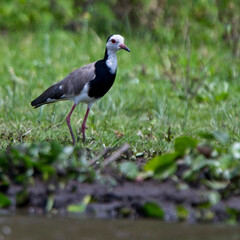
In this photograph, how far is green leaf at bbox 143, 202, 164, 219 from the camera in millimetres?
3905

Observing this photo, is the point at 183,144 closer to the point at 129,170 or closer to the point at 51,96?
the point at 129,170

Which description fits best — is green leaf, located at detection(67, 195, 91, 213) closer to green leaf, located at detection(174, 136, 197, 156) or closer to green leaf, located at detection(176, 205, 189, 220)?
green leaf, located at detection(176, 205, 189, 220)

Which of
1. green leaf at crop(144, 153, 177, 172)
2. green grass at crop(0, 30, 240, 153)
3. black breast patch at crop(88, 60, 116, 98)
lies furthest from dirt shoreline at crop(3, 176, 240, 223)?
black breast patch at crop(88, 60, 116, 98)

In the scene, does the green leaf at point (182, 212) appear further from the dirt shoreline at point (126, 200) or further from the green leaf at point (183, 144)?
the green leaf at point (183, 144)

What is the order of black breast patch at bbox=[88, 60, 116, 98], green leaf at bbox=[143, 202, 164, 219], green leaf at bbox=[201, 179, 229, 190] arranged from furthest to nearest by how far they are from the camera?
black breast patch at bbox=[88, 60, 116, 98], green leaf at bbox=[201, 179, 229, 190], green leaf at bbox=[143, 202, 164, 219]

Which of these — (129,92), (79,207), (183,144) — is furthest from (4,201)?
(129,92)

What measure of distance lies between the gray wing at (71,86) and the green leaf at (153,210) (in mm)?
2354

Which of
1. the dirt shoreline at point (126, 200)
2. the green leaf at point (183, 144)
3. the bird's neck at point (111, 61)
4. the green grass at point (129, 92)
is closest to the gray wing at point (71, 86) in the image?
the bird's neck at point (111, 61)

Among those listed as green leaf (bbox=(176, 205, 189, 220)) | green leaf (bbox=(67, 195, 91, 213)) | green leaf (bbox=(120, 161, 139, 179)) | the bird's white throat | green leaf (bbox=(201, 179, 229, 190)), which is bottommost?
green leaf (bbox=(176, 205, 189, 220))

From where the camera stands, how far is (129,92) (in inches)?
301

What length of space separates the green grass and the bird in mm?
325

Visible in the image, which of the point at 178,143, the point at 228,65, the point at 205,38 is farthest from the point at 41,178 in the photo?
the point at 205,38

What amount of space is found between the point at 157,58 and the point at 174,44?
2.42ft

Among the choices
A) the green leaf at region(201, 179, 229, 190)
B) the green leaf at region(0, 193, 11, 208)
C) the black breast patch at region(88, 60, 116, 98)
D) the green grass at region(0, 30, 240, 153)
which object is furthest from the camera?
the green grass at region(0, 30, 240, 153)
